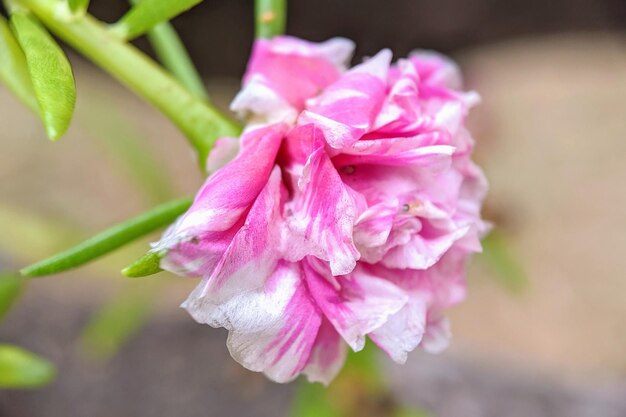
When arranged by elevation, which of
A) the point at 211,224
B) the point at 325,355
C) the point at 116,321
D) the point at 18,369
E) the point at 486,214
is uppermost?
the point at 211,224

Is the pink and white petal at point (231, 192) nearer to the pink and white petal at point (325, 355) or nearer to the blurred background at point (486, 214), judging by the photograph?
the pink and white petal at point (325, 355)

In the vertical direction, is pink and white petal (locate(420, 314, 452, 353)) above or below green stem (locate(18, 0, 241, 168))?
below

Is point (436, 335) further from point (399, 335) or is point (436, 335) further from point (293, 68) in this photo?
point (293, 68)

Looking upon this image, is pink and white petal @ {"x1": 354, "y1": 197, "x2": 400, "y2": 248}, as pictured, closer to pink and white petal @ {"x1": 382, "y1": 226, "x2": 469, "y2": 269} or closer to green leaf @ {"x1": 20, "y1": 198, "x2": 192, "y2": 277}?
pink and white petal @ {"x1": 382, "y1": 226, "x2": 469, "y2": 269}

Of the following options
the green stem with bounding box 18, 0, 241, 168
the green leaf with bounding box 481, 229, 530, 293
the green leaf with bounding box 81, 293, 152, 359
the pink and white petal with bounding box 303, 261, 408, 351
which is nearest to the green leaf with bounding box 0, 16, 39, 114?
the green stem with bounding box 18, 0, 241, 168

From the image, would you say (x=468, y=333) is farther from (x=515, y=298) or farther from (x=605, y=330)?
(x=605, y=330)

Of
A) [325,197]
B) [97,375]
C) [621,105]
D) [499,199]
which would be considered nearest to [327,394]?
[97,375]

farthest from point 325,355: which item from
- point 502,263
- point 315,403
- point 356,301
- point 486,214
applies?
point 486,214
